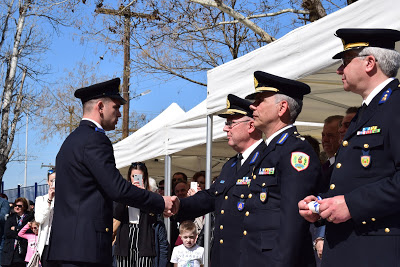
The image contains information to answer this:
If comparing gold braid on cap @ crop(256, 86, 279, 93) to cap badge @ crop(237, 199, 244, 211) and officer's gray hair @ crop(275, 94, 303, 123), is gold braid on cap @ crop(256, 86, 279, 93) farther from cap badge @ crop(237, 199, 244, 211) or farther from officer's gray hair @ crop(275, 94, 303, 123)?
cap badge @ crop(237, 199, 244, 211)

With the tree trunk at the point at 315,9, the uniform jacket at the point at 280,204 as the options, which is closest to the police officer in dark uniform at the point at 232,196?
the uniform jacket at the point at 280,204

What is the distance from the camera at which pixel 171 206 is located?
15.8 feet

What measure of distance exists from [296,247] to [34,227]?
685 centimetres

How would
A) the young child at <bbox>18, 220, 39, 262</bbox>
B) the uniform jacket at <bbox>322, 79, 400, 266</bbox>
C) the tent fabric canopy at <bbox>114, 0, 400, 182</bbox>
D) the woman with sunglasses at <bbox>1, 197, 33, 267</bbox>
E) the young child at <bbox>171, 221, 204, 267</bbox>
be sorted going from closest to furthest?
the uniform jacket at <bbox>322, 79, 400, 266</bbox>
the tent fabric canopy at <bbox>114, 0, 400, 182</bbox>
the young child at <bbox>171, 221, 204, 267</bbox>
the young child at <bbox>18, 220, 39, 262</bbox>
the woman with sunglasses at <bbox>1, 197, 33, 267</bbox>

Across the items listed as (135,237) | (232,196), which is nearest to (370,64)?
(232,196)

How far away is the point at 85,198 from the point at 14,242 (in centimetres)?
924

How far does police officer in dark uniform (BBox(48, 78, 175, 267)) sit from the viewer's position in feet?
14.1

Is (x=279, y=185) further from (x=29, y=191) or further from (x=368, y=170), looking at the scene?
(x=29, y=191)

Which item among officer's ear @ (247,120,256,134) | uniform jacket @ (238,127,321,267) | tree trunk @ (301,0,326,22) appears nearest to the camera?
uniform jacket @ (238,127,321,267)

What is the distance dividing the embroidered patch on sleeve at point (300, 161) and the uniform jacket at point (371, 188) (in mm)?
515

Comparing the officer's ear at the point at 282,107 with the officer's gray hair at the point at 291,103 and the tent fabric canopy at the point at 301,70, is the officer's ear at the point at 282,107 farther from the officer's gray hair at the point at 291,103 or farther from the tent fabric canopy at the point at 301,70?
the tent fabric canopy at the point at 301,70

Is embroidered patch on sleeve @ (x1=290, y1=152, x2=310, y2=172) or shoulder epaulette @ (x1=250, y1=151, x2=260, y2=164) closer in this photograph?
embroidered patch on sleeve @ (x1=290, y1=152, x2=310, y2=172)

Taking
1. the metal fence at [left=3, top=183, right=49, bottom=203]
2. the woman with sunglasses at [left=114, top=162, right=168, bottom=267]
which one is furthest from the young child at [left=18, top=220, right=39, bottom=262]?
the metal fence at [left=3, top=183, right=49, bottom=203]

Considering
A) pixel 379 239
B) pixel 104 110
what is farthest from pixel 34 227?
pixel 379 239
